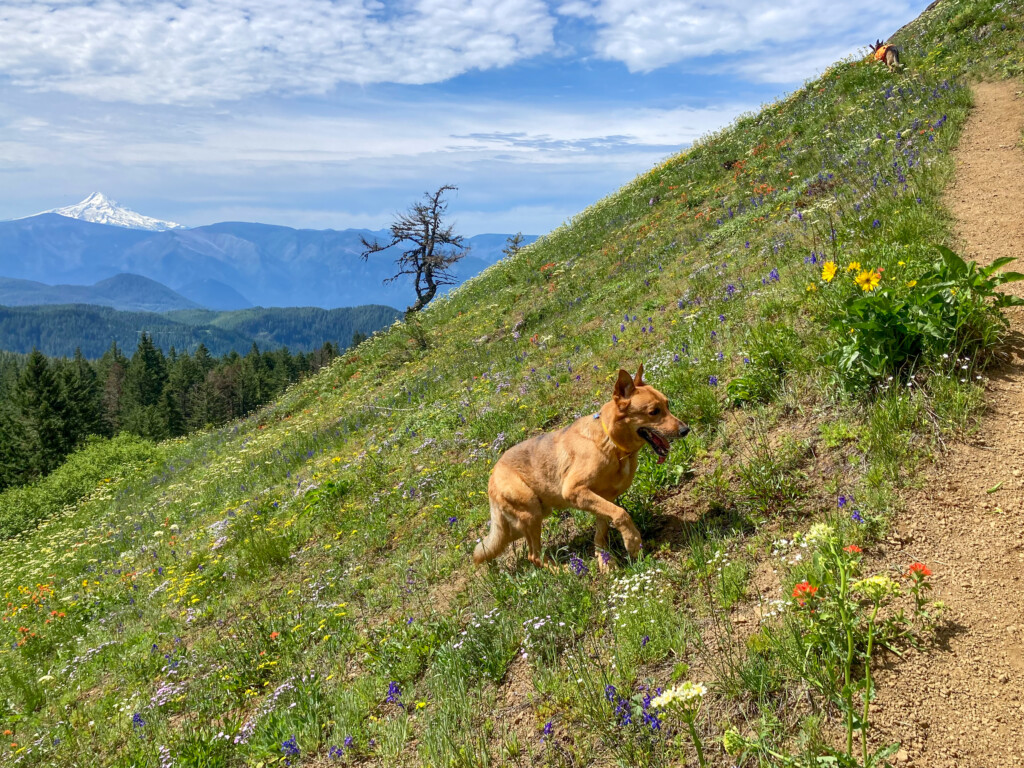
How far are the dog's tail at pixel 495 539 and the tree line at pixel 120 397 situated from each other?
4384 cm

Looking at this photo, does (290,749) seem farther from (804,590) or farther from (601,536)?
(804,590)

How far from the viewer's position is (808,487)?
4.89 m

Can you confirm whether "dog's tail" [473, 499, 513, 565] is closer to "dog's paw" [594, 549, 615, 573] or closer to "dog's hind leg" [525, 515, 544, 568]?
"dog's hind leg" [525, 515, 544, 568]

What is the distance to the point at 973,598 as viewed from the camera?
3.38 meters

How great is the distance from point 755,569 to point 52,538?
18.6 meters

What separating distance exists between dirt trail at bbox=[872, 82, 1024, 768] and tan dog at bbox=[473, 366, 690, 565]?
1840 millimetres

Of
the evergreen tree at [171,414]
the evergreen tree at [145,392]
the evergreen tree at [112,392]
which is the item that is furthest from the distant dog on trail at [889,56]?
the evergreen tree at [112,392]

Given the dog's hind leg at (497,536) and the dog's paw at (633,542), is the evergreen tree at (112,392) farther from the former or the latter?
the dog's paw at (633,542)

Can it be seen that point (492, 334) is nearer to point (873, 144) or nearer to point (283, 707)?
point (873, 144)

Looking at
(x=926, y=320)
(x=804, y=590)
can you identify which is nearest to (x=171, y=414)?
(x=926, y=320)

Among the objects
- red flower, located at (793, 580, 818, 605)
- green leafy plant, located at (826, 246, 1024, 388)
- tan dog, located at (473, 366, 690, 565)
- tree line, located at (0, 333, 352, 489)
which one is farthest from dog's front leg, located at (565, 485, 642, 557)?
tree line, located at (0, 333, 352, 489)

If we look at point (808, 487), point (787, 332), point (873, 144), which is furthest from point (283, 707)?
point (873, 144)

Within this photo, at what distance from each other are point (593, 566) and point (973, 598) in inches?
106

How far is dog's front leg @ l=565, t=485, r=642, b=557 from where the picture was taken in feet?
16.6
